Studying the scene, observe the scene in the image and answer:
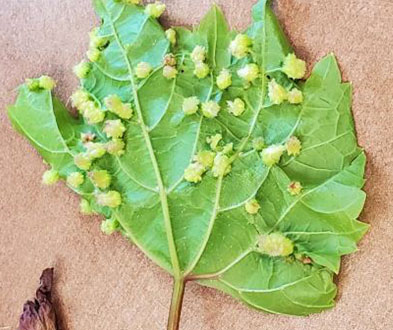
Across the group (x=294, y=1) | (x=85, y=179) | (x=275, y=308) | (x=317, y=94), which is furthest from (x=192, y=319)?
(x=294, y=1)

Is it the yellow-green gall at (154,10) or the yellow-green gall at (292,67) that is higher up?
the yellow-green gall at (154,10)

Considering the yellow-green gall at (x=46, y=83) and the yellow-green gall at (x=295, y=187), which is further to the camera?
the yellow-green gall at (x=46, y=83)

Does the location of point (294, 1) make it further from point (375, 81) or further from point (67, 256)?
point (67, 256)

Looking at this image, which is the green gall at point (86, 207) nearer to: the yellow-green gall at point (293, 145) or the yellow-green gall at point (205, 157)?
the yellow-green gall at point (205, 157)

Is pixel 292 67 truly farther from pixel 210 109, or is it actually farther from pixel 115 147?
pixel 115 147

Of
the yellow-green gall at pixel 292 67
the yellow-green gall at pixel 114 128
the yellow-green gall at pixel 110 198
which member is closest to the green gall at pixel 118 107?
the yellow-green gall at pixel 114 128

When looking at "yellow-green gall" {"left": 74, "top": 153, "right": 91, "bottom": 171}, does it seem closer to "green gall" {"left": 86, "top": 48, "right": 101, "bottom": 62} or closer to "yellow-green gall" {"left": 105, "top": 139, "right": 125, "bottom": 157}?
"yellow-green gall" {"left": 105, "top": 139, "right": 125, "bottom": 157}
